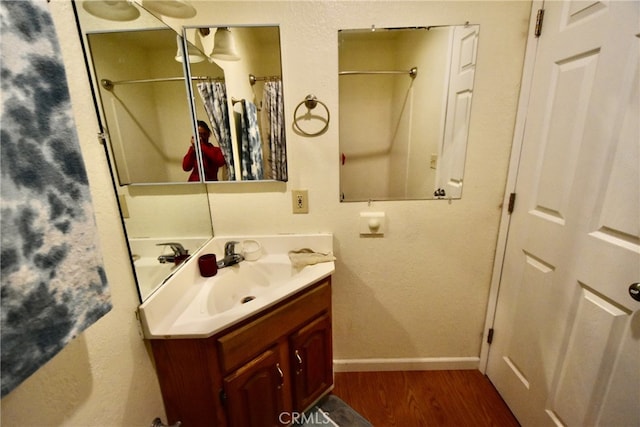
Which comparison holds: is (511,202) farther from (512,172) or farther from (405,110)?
(405,110)

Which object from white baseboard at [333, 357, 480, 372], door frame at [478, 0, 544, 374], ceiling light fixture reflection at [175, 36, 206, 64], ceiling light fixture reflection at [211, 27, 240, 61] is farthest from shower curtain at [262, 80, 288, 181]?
white baseboard at [333, 357, 480, 372]

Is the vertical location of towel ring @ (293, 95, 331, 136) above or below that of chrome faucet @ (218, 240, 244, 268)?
above

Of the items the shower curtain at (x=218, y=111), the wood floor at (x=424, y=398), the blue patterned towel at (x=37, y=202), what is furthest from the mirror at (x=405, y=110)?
the wood floor at (x=424, y=398)

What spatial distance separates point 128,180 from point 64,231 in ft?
1.33

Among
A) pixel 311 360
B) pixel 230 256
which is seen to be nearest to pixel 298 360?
pixel 311 360

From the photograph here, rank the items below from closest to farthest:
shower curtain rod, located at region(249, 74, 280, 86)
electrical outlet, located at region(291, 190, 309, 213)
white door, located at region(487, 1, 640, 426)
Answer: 1. white door, located at region(487, 1, 640, 426)
2. shower curtain rod, located at region(249, 74, 280, 86)
3. electrical outlet, located at region(291, 190, 309, 213)

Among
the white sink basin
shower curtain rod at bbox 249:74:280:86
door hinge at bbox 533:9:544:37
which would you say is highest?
door hinge at bbox 533:9:544:37

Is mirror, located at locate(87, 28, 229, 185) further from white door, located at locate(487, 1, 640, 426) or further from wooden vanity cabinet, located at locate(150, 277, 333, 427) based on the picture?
white door, located at locate(487, 1, 640, 426)

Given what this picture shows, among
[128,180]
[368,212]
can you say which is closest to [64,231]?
[128,180]

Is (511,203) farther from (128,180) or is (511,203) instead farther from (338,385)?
(128,180)

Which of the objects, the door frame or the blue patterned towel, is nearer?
the blue patterned towel

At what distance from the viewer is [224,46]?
1.13 m

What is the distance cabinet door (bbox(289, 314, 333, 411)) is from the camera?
3.64ft

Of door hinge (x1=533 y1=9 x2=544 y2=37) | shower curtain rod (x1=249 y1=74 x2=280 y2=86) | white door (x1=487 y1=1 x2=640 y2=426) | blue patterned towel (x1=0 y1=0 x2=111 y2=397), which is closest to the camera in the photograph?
blue patterned towel (x1=0 y1=0 x2=111 y2=397)
